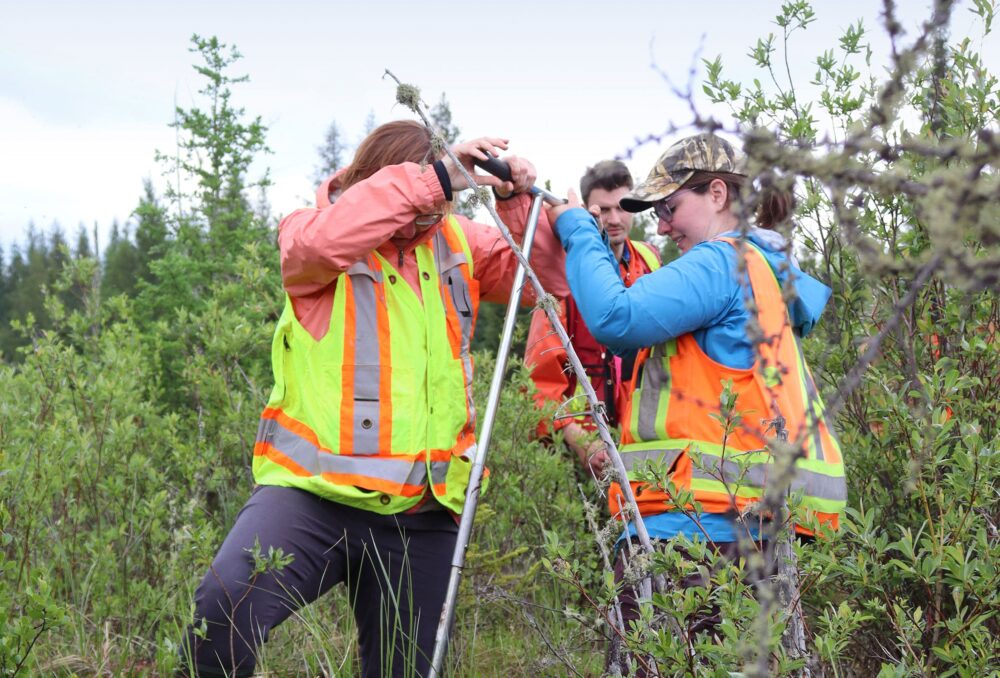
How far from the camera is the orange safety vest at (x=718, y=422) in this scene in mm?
2588

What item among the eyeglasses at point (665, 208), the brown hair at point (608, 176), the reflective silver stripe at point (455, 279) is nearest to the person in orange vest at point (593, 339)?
the brown hair at point (608, 176)

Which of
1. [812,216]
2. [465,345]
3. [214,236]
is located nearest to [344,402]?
[465,345]

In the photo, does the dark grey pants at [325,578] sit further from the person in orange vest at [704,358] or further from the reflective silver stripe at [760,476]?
the reflective silver stripe at [760,476]

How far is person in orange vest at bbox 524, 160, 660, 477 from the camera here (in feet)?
14.4

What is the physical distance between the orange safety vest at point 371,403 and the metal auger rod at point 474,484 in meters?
0.16

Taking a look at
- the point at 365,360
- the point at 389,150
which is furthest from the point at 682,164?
the point at 365,360

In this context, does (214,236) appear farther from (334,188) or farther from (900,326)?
(900,326)

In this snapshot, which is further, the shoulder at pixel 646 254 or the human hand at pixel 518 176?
the shoulder at pixel 646 254

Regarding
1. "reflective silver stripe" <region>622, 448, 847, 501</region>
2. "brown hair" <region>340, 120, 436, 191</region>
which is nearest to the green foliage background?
"reflective silver stripe" <region>622, 448, 847, 501</region>

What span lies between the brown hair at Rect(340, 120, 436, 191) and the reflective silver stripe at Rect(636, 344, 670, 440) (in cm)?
110

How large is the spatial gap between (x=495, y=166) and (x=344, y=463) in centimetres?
119

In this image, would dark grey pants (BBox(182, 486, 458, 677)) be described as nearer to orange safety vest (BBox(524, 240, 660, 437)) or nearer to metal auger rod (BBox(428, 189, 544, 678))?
metal auger rod (BBox(428, 189, 544, 678))

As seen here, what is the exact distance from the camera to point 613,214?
477cm

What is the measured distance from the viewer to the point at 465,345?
11.1 ft
